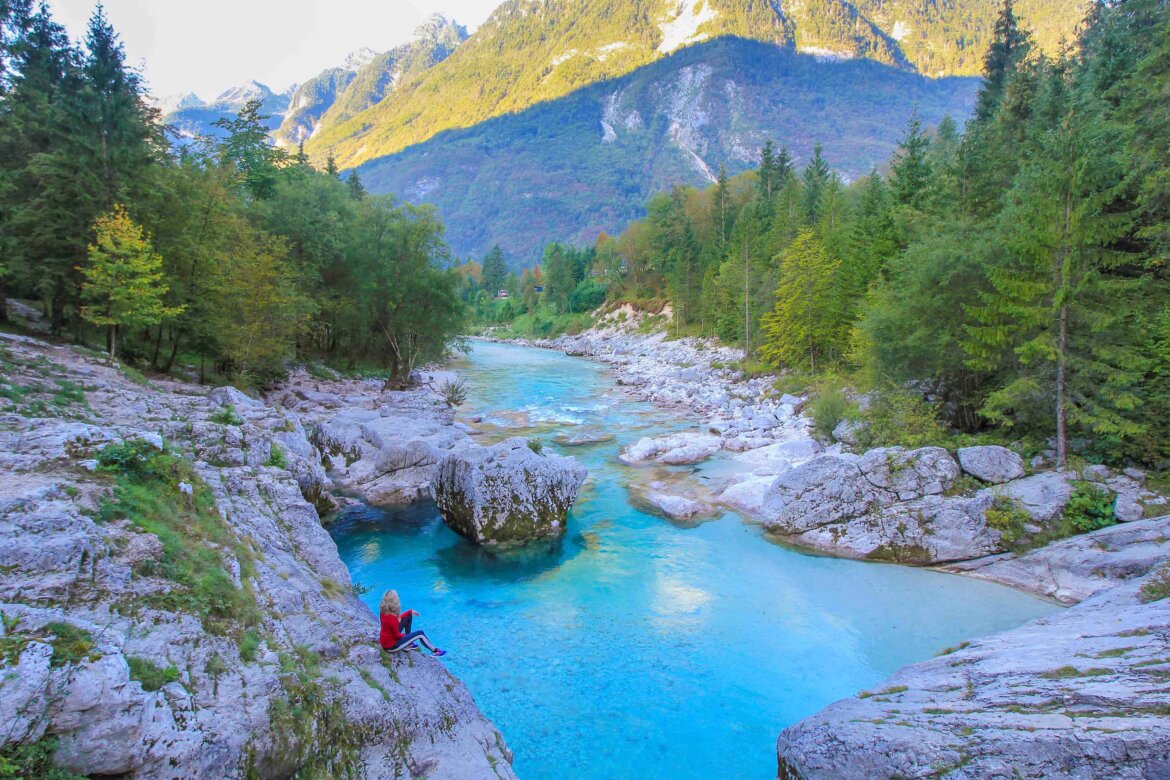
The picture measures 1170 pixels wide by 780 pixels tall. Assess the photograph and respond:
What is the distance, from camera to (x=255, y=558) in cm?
810

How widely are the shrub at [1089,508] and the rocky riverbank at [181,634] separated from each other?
14072mm

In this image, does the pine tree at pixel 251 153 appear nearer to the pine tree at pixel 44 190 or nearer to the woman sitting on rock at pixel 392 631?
the pine tree at pixel 44 190

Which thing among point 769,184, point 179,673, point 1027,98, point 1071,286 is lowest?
point 179,673

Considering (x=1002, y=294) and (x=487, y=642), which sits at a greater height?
(x=1002, y=294)

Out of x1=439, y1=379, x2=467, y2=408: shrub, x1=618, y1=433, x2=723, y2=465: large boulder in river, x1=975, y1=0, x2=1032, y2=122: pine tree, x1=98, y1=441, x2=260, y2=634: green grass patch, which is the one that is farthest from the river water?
x1=975, y1=0, x2=1032, y2=122: pine tree

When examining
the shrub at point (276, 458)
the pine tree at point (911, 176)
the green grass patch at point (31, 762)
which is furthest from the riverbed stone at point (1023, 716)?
the pine tree at point (911, 176)

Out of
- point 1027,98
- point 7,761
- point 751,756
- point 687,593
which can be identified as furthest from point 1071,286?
point 1027,98

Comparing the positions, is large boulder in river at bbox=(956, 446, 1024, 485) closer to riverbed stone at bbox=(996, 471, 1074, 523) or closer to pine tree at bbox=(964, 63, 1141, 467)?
riverbed stone at bbox=(996, 471, 1074, 523)

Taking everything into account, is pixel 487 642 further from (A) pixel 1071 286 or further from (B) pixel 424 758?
(A) pixel 1071 286

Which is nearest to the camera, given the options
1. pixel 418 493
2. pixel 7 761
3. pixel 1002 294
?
pixel 7 761

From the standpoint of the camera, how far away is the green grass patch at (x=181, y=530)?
6.27m

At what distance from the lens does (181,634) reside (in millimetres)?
5688

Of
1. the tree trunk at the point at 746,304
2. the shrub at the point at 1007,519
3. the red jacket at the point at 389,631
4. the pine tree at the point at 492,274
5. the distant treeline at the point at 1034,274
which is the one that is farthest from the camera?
the pine tree at the point at 492,274

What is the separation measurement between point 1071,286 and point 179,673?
777 inches
